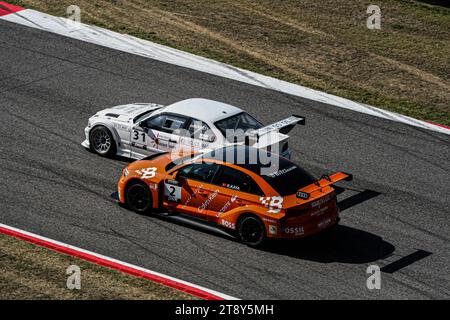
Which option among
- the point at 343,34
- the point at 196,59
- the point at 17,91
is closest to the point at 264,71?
the point at 196,59

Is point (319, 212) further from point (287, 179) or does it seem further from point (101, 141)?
point (101, 141)

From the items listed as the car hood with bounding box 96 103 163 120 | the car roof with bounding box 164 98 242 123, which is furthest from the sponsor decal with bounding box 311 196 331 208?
the car hood with bounding box 96 103 163 120

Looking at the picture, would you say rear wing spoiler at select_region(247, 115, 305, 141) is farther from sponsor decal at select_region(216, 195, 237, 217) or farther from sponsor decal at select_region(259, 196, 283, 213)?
sponsor decal at select_region(259, 196, 283, 213)

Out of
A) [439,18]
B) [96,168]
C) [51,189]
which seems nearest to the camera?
[51,189]

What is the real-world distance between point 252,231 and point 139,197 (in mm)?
2577

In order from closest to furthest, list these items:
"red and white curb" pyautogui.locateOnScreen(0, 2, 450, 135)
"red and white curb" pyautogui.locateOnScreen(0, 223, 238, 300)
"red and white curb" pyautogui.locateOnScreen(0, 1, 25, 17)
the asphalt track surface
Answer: "red and white curb" pyautogui.locateOnScreen(0, 223, 238, 300)
the asphalt track surface
"red and white curb" pyautogui.locateOnScreen(0, 2, 450, 135)
"red and white curb" pyautogui.locateOnScreen(0, 1, 25, 17)

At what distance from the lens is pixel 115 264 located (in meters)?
15.1

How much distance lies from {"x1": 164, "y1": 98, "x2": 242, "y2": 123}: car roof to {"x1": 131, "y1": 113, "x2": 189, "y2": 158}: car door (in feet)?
0.61

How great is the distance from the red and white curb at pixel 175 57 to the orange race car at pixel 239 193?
7.07 meters

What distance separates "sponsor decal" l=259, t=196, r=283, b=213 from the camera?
1523 centimetres

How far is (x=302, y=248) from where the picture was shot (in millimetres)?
15898

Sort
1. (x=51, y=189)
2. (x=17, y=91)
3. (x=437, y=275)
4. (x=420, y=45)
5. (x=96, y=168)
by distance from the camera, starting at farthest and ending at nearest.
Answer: (x=420, y=45), (x=17, y=91), (x=96, y=168), (x=51, y=189), (x=437, y=275)

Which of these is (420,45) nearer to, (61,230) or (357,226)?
(357,226)

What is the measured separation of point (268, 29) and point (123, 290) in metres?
15.6
